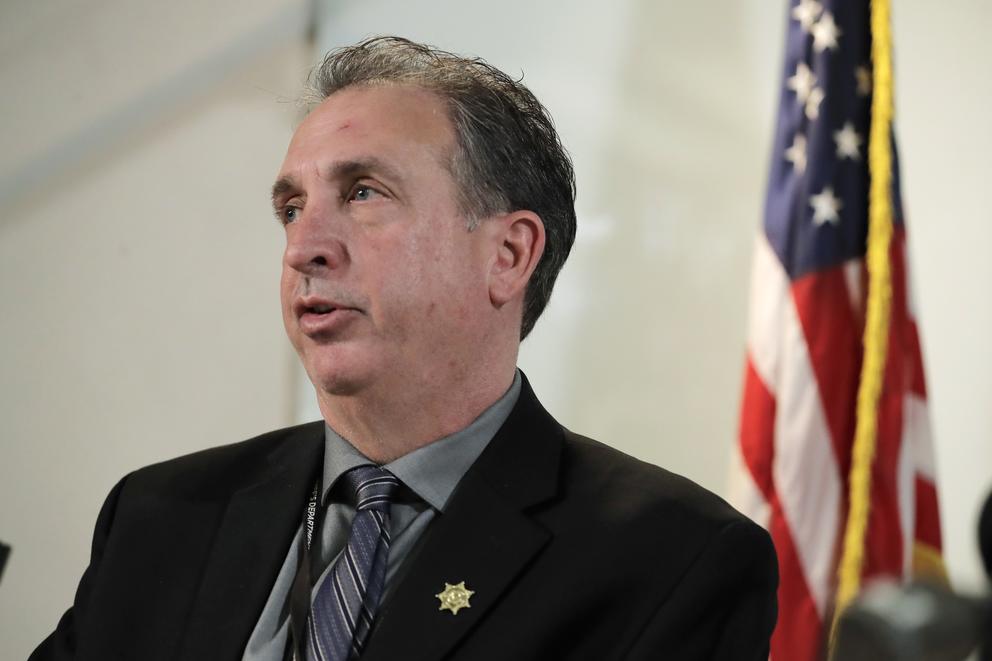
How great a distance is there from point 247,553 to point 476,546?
1.18 feet

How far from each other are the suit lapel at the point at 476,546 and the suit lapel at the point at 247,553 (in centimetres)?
21

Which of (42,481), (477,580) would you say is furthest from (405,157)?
(42,481)

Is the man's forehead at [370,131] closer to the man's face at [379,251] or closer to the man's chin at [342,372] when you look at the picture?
the man's face at [379,251]

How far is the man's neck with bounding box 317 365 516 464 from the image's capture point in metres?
1.67

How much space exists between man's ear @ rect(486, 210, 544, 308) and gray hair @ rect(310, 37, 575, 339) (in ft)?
0.07

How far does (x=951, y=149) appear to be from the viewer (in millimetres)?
2793

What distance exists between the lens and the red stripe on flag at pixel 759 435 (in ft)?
8.39

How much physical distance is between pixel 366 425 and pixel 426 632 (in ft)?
1.11

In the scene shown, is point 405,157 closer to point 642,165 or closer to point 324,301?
point 324,301

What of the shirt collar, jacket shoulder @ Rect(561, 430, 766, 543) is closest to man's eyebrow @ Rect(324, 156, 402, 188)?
the shirt collar

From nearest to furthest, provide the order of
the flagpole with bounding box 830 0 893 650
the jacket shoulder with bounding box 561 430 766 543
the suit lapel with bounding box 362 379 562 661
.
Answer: the suit lapel with bounding box 362 379 562 661, the jacket shoulder with bounding box 561 430 766 543, the flagpole with bounding box 830 0 893 650

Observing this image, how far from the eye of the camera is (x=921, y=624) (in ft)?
1.50

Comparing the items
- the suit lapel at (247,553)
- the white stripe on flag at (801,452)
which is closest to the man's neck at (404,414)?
the suit lapel at (247,553)

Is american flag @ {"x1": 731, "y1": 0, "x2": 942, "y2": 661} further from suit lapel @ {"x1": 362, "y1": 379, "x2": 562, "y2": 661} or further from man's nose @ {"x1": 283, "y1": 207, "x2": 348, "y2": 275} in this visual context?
man's nose @ {"x1": 283, "y1": 207, "x2": 348, "y2": 275}
